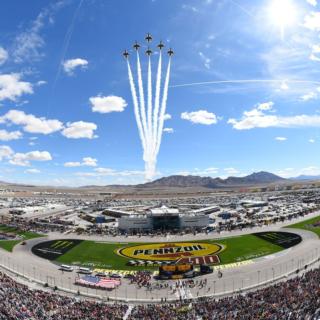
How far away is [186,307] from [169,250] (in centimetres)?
3543

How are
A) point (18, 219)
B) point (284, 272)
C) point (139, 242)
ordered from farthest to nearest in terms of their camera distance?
point (18, 219)
point (139, 242)
point (284, 272)

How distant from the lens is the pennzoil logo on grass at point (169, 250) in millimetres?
76000

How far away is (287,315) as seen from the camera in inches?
1363

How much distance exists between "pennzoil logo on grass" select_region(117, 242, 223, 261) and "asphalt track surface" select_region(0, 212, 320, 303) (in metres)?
11.9

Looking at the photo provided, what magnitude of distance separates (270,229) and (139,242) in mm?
33559

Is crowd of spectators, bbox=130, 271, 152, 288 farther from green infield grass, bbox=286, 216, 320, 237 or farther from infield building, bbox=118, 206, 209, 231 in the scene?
green infield grass, bbox=286, 216, 320, 237

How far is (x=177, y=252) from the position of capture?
3137 inches

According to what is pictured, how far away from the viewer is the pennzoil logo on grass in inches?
2992

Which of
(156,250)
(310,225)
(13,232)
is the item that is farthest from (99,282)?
(310,225)

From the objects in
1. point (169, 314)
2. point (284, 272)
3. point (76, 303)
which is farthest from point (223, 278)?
point (76, 303)

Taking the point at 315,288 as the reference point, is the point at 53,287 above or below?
below

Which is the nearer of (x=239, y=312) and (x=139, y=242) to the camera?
(x=239, y=312)

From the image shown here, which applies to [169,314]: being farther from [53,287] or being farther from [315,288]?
[53,287]

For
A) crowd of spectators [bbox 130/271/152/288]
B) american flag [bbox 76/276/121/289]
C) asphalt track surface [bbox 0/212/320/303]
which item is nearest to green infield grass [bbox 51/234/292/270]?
asphalt track surface [bbox 0/212/320/303]
